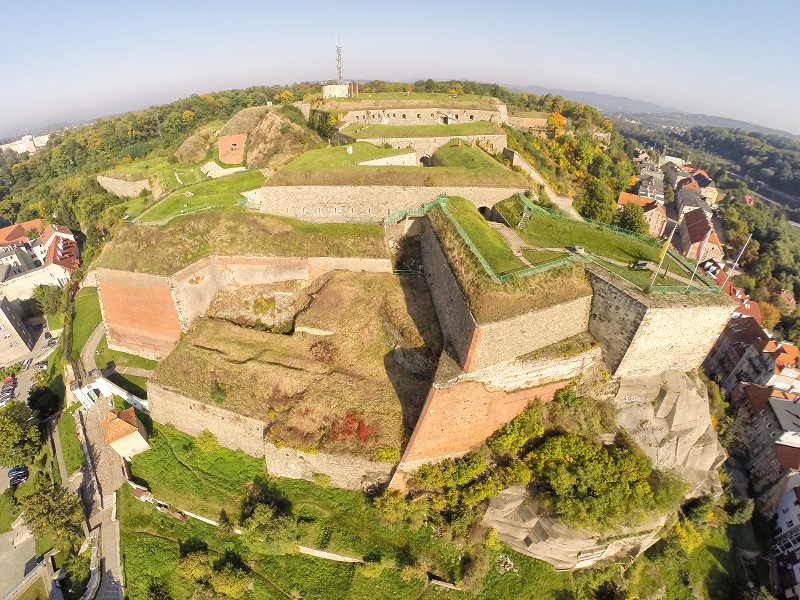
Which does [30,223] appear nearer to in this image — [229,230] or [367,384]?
[229,230]

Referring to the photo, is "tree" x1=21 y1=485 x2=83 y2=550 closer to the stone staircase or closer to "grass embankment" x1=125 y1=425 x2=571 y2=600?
"grass embankment" x1=125 y1=425 x2=571 y2=600

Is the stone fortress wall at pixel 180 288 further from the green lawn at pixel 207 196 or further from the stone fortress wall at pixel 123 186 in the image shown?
the stone fortress wall at pixel 123 186

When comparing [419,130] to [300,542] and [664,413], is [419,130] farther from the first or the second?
[300,542]

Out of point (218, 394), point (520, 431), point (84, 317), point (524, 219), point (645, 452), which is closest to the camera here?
point (520, 431)

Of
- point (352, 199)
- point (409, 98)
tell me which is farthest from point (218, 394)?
point (409, 98)

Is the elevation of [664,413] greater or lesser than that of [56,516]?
greater

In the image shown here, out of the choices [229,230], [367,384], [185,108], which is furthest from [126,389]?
[185,108]
